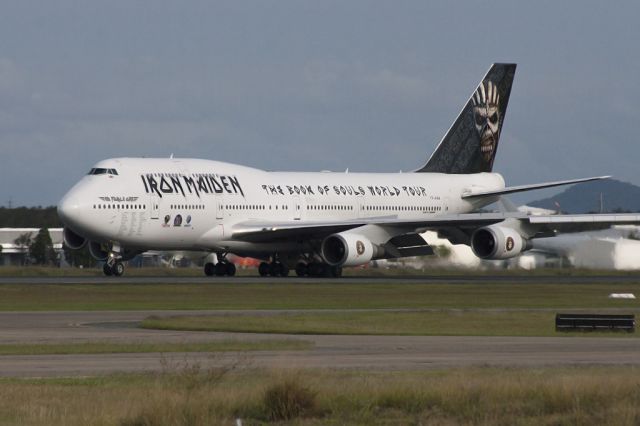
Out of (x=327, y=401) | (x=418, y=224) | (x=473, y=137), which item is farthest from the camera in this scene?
(x=473, y=137)

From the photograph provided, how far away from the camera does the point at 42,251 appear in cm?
9494

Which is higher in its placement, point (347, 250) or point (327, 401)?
point (347, 250)

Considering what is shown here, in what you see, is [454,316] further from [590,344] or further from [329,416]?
[329,416]


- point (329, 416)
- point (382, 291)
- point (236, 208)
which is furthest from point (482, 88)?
point (329, 416)

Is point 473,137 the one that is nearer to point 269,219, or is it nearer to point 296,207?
point 296,207

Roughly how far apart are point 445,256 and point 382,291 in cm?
2255

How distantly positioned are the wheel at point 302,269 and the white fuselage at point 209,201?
51.2 inches

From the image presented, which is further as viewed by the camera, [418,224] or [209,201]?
[418,224]

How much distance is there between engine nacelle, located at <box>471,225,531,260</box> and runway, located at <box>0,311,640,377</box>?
2939cm

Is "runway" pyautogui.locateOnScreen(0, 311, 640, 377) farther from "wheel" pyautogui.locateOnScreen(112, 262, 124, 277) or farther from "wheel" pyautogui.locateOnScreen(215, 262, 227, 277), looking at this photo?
"wheel" pyautogui.locateOnScreen(215, 262, 227, 277)

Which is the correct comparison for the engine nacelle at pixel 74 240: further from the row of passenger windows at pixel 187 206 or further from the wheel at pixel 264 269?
the wheel at pixel 264 269

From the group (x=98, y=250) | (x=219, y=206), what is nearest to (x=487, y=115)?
(x=219, y=206)

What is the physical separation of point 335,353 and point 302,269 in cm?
3775

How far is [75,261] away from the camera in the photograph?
96938mm
